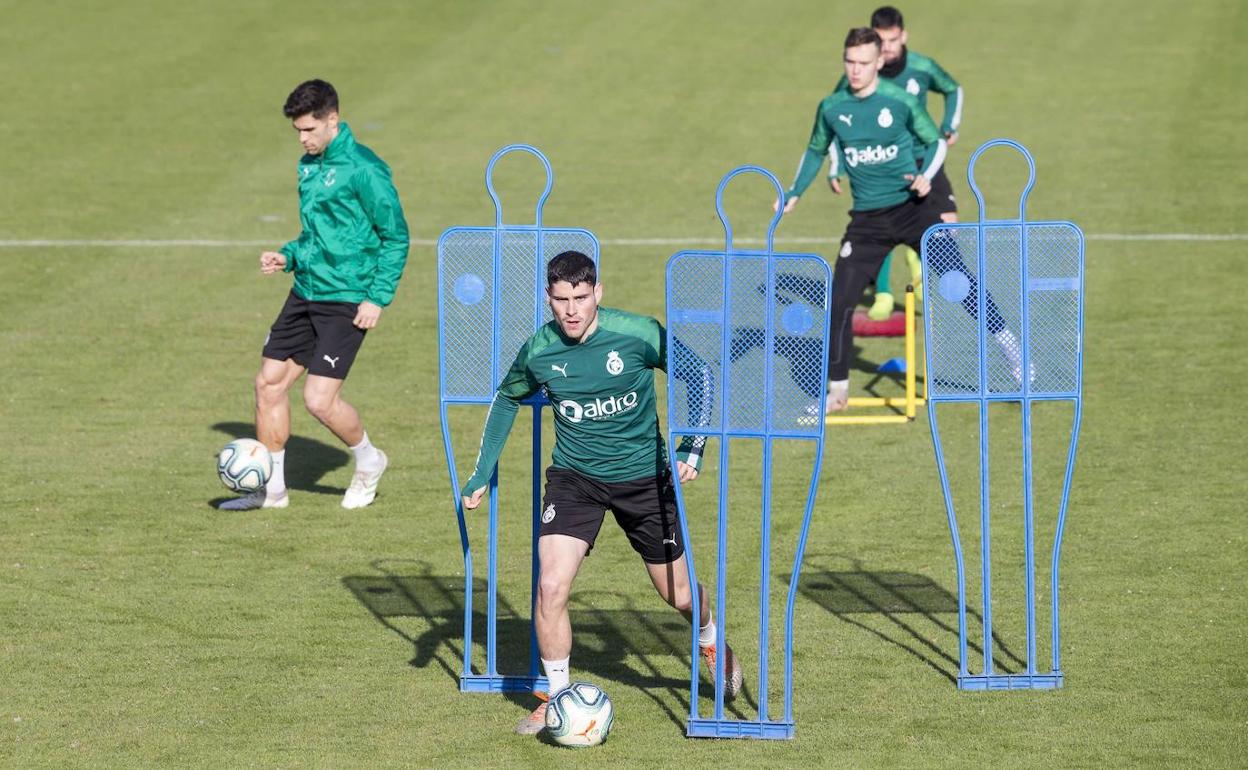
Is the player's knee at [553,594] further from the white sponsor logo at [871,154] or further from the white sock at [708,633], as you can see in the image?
the white sponsor logo at [871,154]

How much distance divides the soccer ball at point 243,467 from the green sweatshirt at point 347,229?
108cm

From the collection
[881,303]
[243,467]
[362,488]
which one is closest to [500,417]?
[243,467]

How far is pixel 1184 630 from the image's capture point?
9.88 m

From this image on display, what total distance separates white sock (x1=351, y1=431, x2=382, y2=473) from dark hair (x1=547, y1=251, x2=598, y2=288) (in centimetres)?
438

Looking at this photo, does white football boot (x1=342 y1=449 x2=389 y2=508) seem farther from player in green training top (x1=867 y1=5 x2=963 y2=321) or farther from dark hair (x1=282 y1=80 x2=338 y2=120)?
player in green training top (x1=867 y1=5 x2=963 y2=321)

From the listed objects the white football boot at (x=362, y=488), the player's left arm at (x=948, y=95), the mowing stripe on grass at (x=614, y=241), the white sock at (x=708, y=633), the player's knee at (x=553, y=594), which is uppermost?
the player's left arm at (x=948, y=95)

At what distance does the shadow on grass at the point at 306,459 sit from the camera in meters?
13.0

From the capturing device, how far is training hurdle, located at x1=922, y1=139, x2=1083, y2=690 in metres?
9.04

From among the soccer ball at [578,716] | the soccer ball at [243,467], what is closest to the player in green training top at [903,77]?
the soccer ball at [243,467]

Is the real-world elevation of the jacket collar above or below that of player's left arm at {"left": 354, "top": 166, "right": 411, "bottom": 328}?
above

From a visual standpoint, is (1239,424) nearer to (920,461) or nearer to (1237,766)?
(920,461)

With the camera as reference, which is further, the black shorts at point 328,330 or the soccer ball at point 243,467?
the soccer ball at point 243,467

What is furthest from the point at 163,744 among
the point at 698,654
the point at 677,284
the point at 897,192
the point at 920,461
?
the point at 897,192

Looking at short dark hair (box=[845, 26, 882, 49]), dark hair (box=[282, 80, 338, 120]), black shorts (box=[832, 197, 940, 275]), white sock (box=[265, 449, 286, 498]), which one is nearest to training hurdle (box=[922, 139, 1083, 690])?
dark hair (box=[282, 80, 338, 120])
